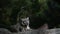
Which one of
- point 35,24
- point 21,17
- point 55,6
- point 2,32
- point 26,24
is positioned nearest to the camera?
point 2,32

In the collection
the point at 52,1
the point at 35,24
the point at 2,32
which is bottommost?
the point at 2,32

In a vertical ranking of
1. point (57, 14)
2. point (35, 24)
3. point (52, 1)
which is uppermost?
point (52, 1)

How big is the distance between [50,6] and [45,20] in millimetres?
510

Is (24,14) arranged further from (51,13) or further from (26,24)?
(51,13)

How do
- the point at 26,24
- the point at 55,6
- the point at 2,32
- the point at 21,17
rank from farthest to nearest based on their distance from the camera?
the point at 55,6 → the point at 21,17 → the point at 26,24 → the point at 2,32

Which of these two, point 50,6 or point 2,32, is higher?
point 50,6

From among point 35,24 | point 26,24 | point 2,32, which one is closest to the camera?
point 2,32

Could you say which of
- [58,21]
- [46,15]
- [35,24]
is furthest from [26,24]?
[58,21]

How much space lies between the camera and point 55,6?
13.8 ft

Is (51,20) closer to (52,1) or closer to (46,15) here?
Answer: (46,15)

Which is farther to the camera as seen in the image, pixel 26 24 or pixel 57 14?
pixel 57 14

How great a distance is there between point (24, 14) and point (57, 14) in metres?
1.85

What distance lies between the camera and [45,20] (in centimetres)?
401

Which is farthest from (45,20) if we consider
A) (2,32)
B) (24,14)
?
(2,32)
